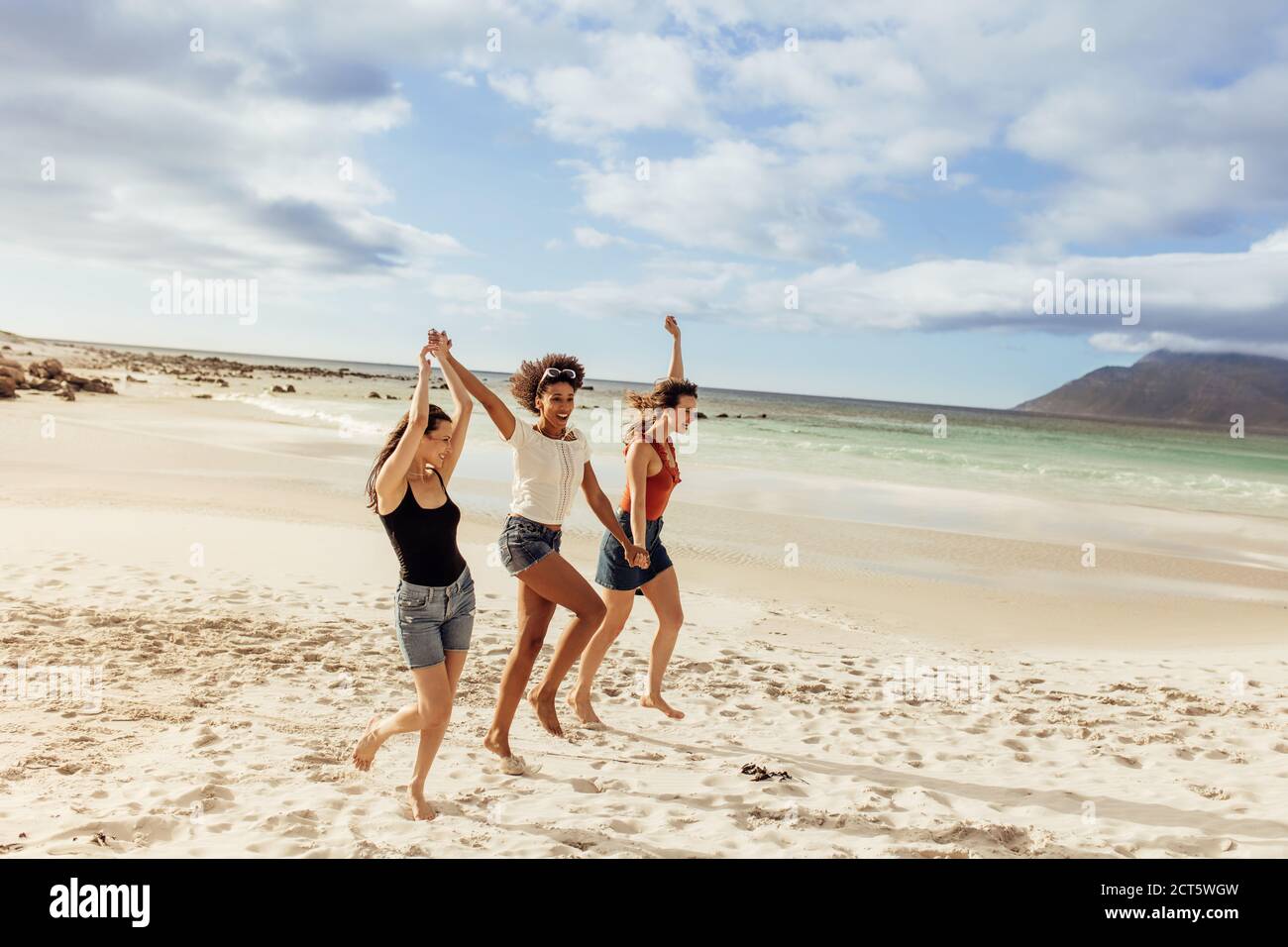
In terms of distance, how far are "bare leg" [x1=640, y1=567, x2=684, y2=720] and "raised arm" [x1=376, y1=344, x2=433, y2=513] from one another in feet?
7.32

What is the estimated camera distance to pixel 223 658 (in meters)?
6.48

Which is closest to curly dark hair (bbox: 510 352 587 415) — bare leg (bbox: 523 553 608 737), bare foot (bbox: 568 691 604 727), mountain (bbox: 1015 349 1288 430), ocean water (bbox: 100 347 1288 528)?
bare leg (bbox: 523 553 608 737)

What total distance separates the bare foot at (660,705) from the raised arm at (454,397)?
96.7 inches

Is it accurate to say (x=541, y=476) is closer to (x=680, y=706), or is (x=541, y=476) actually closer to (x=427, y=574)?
(x=427, y=574)

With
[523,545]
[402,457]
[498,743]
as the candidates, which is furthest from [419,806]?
[402,457]

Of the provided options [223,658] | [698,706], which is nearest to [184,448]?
[223,658]

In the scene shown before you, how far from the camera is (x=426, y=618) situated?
3979mm

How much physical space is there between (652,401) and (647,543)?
3.03 feet

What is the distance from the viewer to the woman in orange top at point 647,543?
552 centimetres

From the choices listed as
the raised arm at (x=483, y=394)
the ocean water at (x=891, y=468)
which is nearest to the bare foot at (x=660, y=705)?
the raised arm at (x=483, y=394)

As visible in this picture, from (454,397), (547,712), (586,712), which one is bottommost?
(586,712)

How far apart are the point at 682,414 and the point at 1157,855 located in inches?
136

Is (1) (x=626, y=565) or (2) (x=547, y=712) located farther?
(1) (x=626, y=565)
